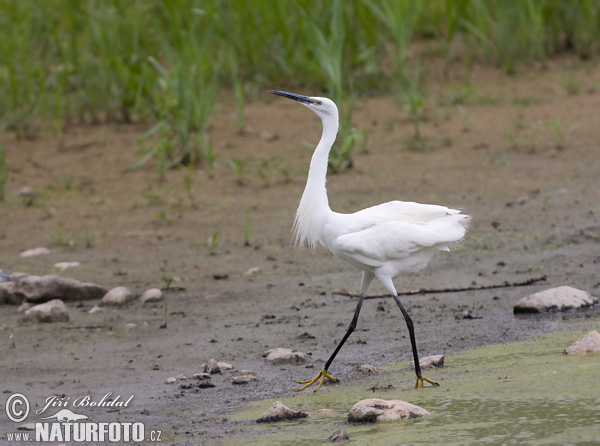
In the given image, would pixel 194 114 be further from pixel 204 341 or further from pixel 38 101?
pixel 204 341

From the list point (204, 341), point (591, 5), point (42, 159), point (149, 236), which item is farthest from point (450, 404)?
point (591, 5)

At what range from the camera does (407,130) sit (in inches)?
363

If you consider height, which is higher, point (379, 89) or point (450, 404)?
point (379, 89)

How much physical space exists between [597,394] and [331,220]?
4.93 ft

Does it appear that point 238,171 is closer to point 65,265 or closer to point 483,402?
point 65,265

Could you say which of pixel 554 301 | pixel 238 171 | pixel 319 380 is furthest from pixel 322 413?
pixel 238 171

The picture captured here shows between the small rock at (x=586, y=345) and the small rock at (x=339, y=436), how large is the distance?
53.2 inches

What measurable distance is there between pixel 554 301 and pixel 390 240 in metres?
1.15

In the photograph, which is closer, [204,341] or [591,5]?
[204,341]

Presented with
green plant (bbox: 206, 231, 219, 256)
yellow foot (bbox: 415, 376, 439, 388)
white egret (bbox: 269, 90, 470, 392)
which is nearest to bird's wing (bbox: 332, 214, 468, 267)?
white egret (bbox: 269, 90, 470, 392)

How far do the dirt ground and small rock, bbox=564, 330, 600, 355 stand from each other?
485 mm

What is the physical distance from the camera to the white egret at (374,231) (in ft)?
14.7

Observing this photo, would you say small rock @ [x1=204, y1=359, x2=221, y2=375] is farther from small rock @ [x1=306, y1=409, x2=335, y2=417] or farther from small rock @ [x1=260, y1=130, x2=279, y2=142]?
small rock @ [x1=260, y1=130, x2=279, y2=142]

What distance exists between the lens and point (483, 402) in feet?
12.5
